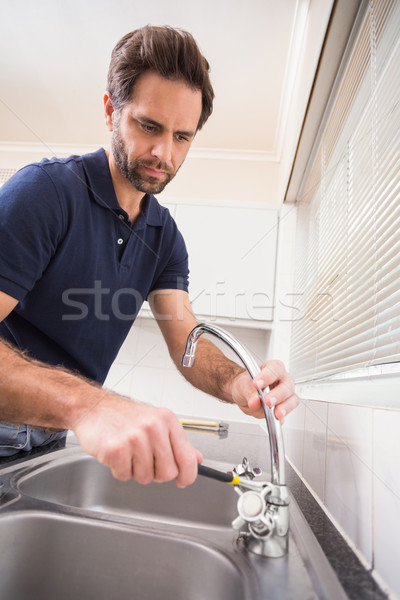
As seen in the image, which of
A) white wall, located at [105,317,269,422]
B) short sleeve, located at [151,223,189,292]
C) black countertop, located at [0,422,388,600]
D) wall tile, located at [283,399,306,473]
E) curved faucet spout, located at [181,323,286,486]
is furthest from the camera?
white wall, located at [105,317,269,422]

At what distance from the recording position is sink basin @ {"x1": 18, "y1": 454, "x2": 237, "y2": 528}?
0.78 metres

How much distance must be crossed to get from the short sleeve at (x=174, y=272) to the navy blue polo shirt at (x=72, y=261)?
7 cm

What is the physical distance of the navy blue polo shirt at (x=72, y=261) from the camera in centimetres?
74

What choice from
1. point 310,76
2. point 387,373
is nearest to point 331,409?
point 387,373

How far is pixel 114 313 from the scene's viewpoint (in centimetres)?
97

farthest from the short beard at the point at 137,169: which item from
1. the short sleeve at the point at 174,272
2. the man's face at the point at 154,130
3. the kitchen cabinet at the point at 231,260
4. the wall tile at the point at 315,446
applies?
the kitchen cabinet at the point at 231,260

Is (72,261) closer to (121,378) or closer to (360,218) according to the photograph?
(360,218)

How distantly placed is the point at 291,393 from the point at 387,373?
13 cm

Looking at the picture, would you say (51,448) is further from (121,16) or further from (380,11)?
(121,16)

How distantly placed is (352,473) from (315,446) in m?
0.28

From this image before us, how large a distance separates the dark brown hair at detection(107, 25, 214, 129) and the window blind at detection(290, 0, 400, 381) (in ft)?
1.23

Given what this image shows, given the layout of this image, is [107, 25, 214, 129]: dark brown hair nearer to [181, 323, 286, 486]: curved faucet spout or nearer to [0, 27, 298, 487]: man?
[0, 27, 298, 487]: man

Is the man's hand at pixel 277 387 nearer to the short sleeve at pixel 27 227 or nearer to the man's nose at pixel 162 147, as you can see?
the short sleeve at pixel 27 227

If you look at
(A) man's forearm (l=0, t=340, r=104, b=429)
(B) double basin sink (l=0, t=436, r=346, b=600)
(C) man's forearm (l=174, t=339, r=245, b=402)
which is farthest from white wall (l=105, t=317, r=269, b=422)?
(A) man's forearm (l=0, t=340, r=104, b=429)
